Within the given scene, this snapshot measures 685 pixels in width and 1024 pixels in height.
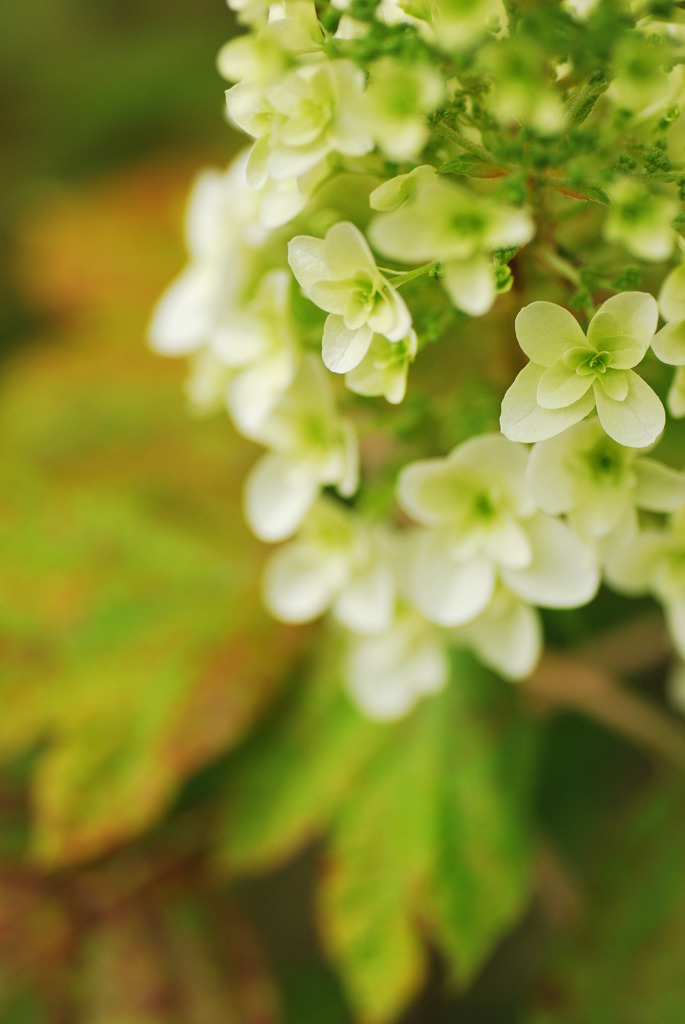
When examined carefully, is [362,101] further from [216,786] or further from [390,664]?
[216,786]

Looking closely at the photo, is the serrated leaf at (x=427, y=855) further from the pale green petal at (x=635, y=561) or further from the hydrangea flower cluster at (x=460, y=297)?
the pale green petal at (x=635, y=561)

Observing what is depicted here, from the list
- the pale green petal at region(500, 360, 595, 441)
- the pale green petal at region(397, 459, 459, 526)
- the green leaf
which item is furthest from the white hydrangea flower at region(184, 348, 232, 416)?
the green leaf

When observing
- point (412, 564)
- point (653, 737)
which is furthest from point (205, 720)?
point (653, 737)

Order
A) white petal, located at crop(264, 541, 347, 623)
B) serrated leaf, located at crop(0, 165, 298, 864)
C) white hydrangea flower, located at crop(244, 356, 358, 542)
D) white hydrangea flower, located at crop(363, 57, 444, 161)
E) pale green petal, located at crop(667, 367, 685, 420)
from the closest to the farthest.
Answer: white hydrangea flower, located at crop(363, 57, 444, 161), pale green petal, located at crop(667, 367, 685, 420), white hydrangea flower, located at crop(244, 356, 358, 542), white petal, located at crop(264, 541, 347, 623), serrated leaf, located at crop(0, 165, 298, 864)

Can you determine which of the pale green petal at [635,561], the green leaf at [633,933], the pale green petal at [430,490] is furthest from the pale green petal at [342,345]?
the green leaf at [633,933]

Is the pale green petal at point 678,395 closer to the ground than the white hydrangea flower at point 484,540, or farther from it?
farther from it

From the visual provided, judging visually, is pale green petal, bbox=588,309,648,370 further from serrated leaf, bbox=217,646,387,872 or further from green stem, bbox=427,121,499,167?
serrated leaf, bbox=217,646,387,872
